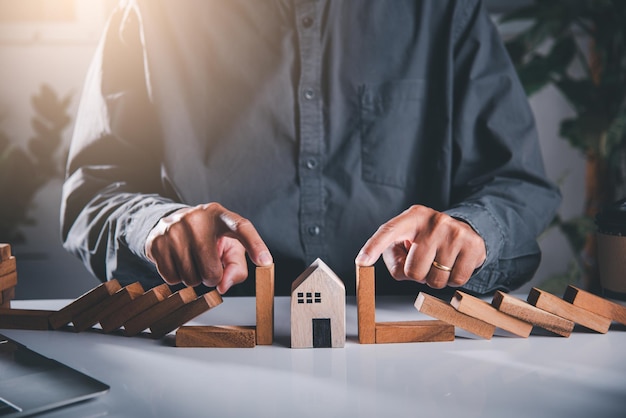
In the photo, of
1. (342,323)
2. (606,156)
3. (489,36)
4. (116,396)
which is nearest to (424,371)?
(342,323)

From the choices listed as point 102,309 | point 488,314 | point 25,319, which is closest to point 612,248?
point 488,314

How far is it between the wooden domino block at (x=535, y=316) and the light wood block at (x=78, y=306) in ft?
1.72

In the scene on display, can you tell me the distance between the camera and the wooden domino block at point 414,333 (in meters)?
0.78

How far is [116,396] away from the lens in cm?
61

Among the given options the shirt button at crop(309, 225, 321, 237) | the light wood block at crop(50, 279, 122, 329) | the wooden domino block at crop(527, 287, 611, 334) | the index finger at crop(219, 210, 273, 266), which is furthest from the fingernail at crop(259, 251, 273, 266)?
the shirt button at crop(309, 225, 321, 237)

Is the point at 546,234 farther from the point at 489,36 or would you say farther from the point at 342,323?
the point at 342,323

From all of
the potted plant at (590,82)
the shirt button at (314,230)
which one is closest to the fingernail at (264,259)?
the shirt button at (314,230)

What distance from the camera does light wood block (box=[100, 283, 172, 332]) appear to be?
81 centimetres

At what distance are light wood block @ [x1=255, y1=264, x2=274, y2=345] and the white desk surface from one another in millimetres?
20

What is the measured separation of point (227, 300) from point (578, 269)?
5.19ft

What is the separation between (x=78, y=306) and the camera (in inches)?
33.0

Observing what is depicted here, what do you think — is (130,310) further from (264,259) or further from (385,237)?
(385,237)

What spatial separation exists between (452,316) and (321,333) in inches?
6.7

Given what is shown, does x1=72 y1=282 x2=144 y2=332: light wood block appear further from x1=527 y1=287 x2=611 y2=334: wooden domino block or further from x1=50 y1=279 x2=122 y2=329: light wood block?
x1=527 y1=287 x2=611 y2=334: wooden domino block
